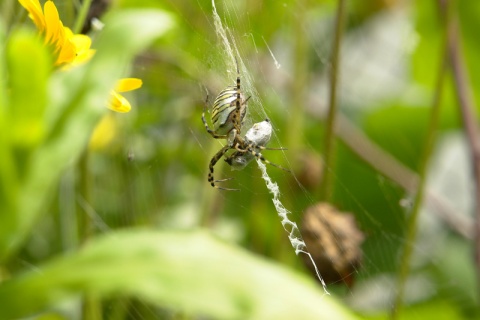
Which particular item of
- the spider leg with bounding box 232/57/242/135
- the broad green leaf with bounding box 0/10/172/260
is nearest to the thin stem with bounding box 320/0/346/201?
the spider leg with bounding box 232/57/242/135

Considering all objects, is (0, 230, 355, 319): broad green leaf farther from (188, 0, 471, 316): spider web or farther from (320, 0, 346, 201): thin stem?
(320, 0, 346, 201): thin stem

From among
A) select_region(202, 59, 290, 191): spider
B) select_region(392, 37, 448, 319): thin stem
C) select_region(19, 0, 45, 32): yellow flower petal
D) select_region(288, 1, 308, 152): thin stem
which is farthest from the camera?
select_region(288, 1, 308, 152): thin stem

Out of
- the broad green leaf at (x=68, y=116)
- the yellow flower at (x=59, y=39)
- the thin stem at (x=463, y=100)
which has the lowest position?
the broad green leaf at (x=68, y=116)

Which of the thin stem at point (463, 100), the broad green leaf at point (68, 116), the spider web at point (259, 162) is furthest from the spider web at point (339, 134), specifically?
the broad green leaf at point (68, 116)

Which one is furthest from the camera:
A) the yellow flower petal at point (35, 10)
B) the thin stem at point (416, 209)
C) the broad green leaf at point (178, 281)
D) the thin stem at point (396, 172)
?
the thin stem at point (396, 172)

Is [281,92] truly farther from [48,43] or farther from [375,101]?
[48,43]

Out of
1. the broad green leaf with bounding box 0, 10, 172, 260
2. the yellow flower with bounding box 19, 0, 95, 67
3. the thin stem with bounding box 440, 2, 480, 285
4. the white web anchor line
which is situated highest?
the thin stem with bounding box 440, 2, 480, 285

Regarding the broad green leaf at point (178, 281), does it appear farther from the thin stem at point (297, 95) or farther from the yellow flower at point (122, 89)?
the thin stem at point (297, 95)
